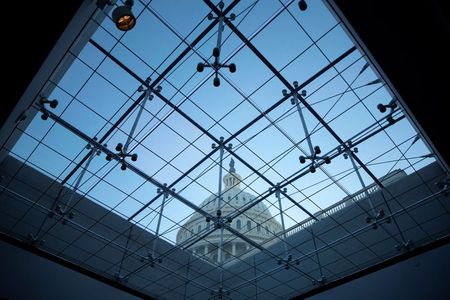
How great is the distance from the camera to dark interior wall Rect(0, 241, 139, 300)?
17047 millimetres

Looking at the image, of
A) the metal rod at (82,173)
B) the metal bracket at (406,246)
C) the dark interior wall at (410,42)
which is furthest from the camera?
the metal bracket at (406,246)

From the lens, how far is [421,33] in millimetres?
9383

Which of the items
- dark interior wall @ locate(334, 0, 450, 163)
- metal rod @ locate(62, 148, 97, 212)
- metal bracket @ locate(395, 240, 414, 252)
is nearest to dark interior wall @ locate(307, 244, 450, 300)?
Result: metal bracket @ locate(395, 240, 414, 252)

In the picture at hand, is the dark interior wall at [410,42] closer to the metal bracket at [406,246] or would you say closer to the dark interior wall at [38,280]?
the metal bracket at [406,246]

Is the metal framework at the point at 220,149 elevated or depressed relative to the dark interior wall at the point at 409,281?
elevated

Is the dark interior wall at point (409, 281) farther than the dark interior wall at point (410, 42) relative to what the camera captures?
Yes

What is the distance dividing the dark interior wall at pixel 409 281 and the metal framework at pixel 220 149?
105 cm

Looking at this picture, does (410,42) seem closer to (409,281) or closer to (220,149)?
(220,149)

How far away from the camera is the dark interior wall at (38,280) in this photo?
55.9 feet

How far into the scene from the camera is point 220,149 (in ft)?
55.8

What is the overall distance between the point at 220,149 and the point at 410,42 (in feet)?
30.7

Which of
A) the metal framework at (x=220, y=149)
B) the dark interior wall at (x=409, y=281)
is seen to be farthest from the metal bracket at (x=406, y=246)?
the dark interior wall at (x=409, y=281)

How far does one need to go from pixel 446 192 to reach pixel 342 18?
11.8 m

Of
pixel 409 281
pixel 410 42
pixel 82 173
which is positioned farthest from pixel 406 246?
pixel 82 173
